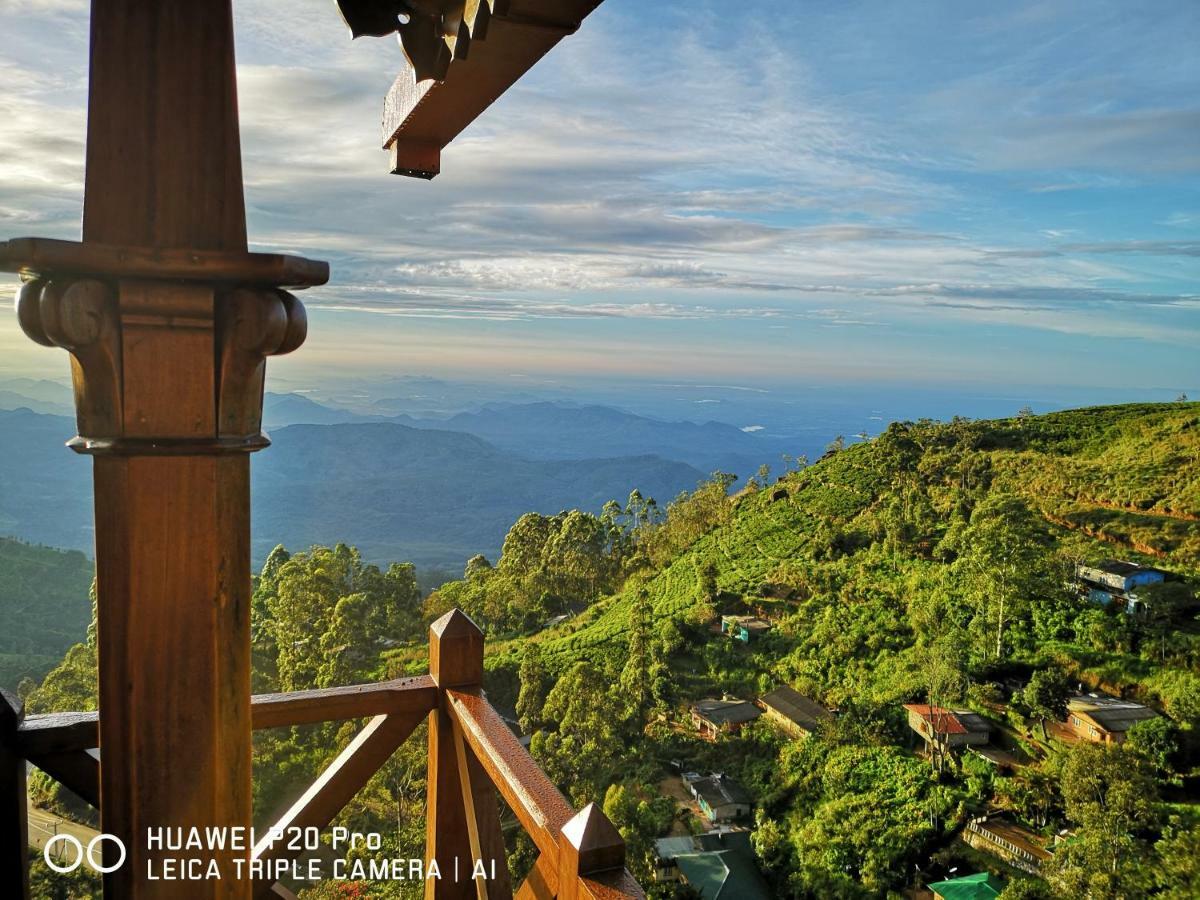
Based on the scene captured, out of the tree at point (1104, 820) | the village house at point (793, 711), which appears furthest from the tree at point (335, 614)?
the tree at point (1104, 820)

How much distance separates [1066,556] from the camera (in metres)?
13.7

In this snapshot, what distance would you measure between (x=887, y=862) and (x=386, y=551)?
52.3 m

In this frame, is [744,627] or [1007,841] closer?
[1007,841]

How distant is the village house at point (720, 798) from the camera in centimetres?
1031

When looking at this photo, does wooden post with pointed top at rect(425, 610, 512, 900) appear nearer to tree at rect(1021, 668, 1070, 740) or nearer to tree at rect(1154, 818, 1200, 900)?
tree at rect(1154, 818, 1200, 900)

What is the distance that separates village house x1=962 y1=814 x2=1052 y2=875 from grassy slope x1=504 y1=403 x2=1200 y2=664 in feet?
21.2

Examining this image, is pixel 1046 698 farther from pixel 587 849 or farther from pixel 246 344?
pixel 246 344

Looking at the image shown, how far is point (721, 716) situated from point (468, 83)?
1241cm

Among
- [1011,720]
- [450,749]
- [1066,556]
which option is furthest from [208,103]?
[1066,556]

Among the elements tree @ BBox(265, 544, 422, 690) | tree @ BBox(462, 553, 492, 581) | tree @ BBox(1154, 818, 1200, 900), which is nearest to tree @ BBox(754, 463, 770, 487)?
tree @ BBox(462, 553, 492, 581)

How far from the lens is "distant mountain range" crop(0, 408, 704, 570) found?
48.4 m

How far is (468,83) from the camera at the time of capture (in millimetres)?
892

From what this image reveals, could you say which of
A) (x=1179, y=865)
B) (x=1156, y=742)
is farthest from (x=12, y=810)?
(x=1156, y=742)

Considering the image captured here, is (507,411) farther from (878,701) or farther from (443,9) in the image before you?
(443,9)
